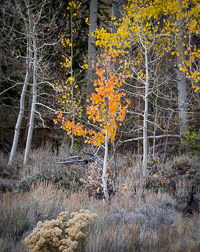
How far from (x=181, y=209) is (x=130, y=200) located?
1.08 metres

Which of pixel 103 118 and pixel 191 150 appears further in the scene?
pixel 191 150

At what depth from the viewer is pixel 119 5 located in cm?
1253

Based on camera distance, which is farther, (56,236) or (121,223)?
(121,223)

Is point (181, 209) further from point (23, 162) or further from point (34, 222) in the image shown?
point (23, 162)

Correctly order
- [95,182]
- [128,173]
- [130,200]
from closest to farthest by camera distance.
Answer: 1. [130,200]
2. [95,182]
3. [128,173]

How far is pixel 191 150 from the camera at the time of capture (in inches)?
391

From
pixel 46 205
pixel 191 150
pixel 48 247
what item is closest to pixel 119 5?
pixel 191 150

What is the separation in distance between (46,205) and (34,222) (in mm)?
432

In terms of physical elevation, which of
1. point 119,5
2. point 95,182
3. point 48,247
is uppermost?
point 119,5

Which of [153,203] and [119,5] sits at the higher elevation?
[119,5]

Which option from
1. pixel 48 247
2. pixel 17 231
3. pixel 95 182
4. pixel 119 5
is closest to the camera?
pixel 48 247

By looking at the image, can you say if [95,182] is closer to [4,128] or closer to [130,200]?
[130,200]

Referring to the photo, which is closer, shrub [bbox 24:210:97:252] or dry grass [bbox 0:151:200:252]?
shrub [bbox 24:210:97:252]

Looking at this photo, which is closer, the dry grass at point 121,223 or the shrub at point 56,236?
the shrub at point 56,236
